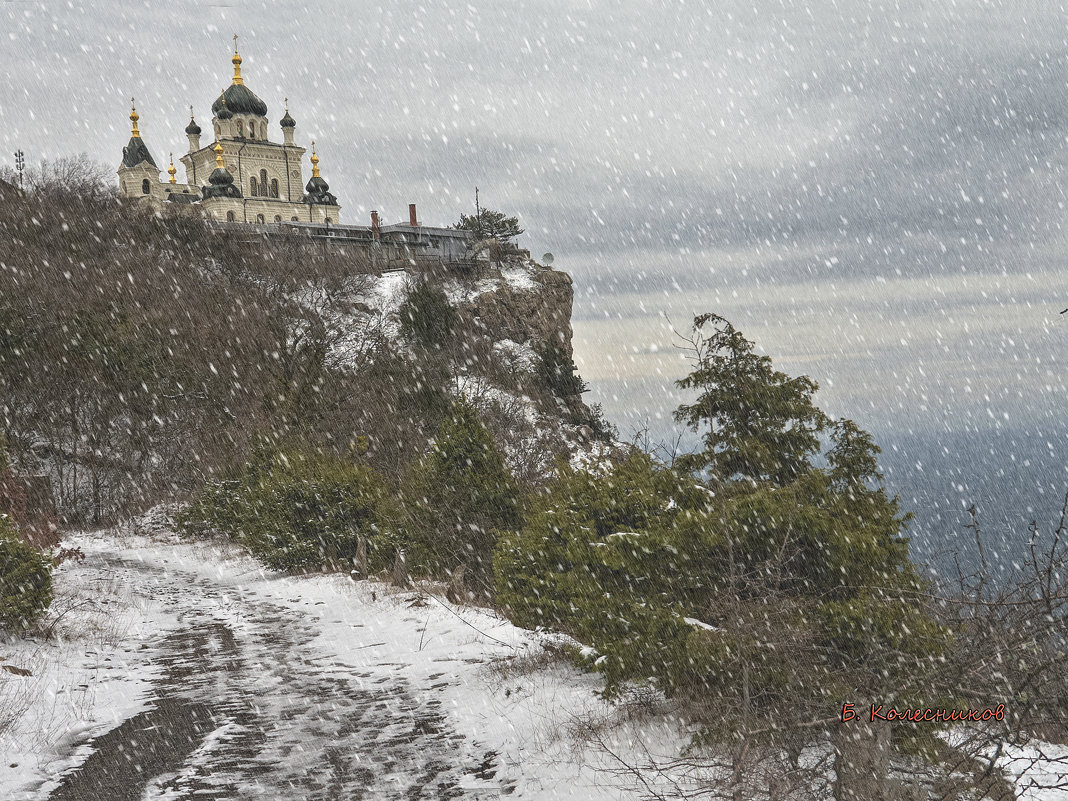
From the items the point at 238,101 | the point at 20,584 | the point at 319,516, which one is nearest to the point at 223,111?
the point at 238,101

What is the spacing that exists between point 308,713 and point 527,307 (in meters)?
54.9

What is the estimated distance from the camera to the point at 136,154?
276 feet

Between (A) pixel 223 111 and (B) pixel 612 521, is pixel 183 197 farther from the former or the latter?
(B) pixel 612 521

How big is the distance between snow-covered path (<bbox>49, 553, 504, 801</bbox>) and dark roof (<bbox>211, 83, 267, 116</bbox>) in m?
86.2

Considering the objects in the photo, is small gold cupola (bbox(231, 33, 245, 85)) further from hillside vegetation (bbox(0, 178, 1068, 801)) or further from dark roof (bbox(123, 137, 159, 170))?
hillside vegetation (bbox(0, 178, 1068, 801))

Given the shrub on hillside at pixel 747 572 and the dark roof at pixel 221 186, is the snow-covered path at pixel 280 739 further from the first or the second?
the dark roof at pixel 221 186

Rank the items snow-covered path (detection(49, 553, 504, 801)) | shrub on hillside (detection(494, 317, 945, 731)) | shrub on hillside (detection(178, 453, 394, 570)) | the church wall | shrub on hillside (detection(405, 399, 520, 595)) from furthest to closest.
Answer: the church wall, shrub on hillside (detection(178, 453, 394, 570)), shrub on hillside (detection(405, 399, 520, 595)), snow-covered path (detection(49, 553, 504, 801)), shrub on hillside (detection(494, 317, 945, 731))

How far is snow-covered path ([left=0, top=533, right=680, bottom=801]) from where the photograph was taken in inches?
253

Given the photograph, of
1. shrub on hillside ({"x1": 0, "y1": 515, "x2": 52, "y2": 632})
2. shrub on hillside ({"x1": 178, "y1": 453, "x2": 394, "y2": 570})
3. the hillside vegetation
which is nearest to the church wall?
the hillside vegetation

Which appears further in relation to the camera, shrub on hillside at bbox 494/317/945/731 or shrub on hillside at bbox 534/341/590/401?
shrub on hillside at bbox 534/341/590/401

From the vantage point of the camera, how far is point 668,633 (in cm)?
643

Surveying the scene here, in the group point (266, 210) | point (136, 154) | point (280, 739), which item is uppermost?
point (136, 154)

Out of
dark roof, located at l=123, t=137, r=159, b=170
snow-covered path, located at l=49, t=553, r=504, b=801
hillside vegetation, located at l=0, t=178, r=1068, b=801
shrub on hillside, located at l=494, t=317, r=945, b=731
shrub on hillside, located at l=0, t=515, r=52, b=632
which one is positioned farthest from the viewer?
dark roof, located at l=123, t=137, r=159, b=170

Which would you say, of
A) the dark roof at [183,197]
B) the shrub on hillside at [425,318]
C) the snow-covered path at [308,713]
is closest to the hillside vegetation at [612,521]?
the snow-covered path at [308,713]
